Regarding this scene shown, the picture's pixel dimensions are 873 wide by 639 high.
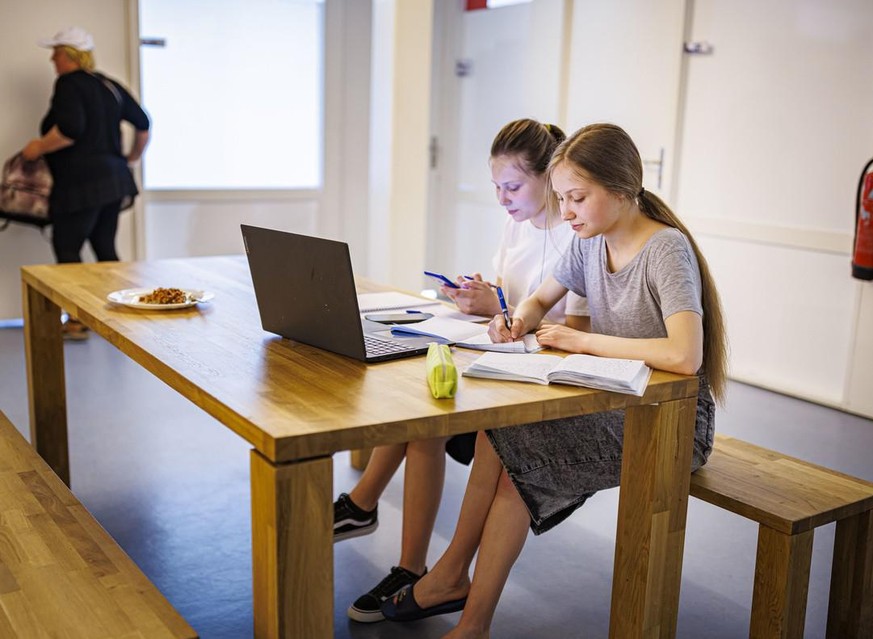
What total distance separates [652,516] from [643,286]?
1.57 feet

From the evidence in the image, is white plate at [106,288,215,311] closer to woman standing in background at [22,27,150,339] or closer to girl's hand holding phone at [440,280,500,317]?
girl's hand holding phone at [440,280,500,317]

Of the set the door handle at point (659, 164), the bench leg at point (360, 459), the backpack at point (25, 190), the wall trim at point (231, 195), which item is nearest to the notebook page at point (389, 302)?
the bench leg at point (360, 459)

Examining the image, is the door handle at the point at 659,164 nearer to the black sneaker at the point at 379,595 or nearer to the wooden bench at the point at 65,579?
the black sneaker at the point at 379,595

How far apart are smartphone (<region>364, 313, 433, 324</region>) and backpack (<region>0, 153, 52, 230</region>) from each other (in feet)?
10.6

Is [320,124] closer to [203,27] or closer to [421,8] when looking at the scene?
[203,27]

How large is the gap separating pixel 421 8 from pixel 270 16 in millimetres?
1550

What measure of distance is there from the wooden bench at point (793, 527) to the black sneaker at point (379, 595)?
728mm

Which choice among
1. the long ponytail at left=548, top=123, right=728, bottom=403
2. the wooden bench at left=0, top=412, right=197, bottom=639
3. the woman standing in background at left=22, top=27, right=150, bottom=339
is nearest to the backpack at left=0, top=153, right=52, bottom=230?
the woman standing in background at left=22, top=27, right=150, bottom=339

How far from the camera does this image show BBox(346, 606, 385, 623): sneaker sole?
88.5 inches

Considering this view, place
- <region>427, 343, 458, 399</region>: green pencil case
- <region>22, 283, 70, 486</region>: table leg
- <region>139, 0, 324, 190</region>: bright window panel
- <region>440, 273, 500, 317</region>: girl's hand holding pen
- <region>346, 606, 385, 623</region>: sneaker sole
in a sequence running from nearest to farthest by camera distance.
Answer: <region>427, 343, 458, 399</region>: green pencil case, <region>346, 606, 385, 623</region>: sneaker sole, <region>440, 273, 500, 317</region>: girl's hand holding pen, <region>22, 283, 70, 486</region>: table leg, <region>139, 0, 324, 190</region>: bright window panel

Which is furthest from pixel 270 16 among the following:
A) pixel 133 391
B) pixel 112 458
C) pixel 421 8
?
pixel 112 458

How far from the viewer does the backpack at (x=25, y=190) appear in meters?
4.88

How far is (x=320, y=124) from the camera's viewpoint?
6582 millimetres

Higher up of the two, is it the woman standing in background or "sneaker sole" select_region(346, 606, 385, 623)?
the woman standing in background
